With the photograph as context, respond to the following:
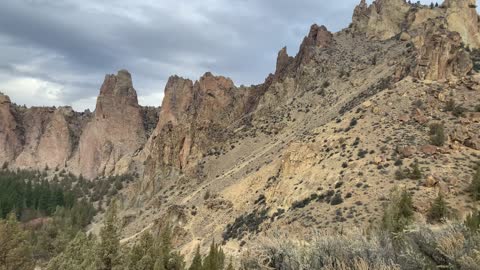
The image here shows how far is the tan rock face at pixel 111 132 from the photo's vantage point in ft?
472

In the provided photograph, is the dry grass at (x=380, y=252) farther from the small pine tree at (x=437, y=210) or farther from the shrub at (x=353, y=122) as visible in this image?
the shrub at (x=353, y=122)

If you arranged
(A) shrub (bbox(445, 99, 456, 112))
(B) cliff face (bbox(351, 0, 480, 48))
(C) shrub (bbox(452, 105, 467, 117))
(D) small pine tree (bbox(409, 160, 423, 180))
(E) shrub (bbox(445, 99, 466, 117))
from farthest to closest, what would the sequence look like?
(B) cliff face (bbox(351, 0, 480, 48)), (A) shrub (bbox(445, 99, 456, 112)), (E) shrub (bbox(445, 99, 466, 117)), (C) shrub (bbox(452, 105, 467, 117)), (D) small pine tree (bbox(409, 160, 423, 180))

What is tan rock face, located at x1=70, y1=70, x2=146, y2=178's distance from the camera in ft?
472

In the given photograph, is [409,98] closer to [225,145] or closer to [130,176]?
[225,145]

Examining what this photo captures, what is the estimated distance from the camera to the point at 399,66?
188ft

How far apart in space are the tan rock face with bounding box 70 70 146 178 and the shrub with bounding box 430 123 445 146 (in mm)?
114054

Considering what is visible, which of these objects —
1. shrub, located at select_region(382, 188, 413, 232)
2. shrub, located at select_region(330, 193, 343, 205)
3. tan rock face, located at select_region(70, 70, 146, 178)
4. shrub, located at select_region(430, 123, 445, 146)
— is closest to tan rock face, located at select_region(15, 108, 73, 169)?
tan rock face, located at select_region(70, 70, 146, 178)

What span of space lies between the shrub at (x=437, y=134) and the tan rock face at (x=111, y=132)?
374 feet

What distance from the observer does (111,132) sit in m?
147

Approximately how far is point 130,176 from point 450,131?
10219 cm

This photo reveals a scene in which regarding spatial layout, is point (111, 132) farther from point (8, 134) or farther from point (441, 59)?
point (441, 59)

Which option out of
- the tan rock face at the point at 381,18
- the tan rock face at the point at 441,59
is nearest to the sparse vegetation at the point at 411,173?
the tan rock face at the point at 441,59

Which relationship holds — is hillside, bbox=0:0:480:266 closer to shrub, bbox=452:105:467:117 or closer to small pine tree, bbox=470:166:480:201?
shrub, bbox=452:105:467:117

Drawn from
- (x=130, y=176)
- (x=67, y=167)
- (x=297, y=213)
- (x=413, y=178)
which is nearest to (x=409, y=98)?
(x=413, y=178)
